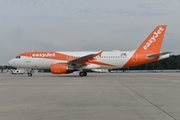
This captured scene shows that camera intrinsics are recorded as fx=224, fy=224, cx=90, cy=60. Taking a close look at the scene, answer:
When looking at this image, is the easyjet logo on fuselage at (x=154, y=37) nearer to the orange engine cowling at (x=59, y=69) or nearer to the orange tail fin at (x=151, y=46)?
the orange tail fin at (x=151, y=46)

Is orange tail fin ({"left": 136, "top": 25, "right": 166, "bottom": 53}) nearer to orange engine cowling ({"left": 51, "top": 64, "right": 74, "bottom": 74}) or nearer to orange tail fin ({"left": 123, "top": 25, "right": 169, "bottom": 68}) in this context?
orange tail fin ({"left": 123, "top": 25, "right": 169, "bottom": 68})

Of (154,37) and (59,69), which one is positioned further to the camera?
(154,37)

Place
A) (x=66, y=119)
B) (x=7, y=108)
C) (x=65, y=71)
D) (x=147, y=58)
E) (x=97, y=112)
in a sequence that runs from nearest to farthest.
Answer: (x=66, y=119) → (x=97, y=112) → (x=7, y=108) → (x=65, y=71) → (x=147, y=58)

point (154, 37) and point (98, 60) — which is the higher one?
→ point (154, 37)

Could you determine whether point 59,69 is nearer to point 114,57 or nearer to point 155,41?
point 114,57

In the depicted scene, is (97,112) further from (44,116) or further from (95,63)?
(95,63)

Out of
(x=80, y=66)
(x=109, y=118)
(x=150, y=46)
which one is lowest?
(x=109, y=118)

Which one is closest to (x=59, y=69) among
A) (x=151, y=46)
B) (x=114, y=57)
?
(x=114, y=57)

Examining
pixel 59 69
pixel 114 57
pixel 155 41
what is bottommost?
pixel 59 69

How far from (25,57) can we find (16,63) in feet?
5.30

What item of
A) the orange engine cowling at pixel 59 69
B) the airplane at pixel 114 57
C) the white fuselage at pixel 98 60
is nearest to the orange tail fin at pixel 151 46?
the airplane at pixel 114 57

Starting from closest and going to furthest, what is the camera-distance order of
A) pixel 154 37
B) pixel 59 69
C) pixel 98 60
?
pixel 59 69 < pixel 98 60 < pixel 154 37

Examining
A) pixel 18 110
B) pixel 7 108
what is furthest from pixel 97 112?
pixel 7 108

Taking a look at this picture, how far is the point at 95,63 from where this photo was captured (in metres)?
28.1
